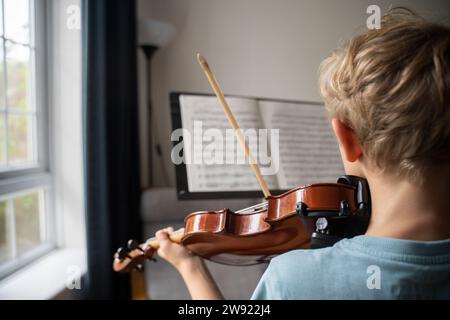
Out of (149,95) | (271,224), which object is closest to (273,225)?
(271,224)

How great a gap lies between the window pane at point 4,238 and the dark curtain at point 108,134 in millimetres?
201

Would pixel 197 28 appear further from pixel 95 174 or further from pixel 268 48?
pixel 95 174

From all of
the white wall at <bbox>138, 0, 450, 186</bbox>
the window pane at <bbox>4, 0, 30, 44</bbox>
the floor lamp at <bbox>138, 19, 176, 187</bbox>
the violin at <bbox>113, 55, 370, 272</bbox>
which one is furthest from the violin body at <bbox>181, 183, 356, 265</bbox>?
the window pane at <bbox>4, 0, 30, 44</bbox>

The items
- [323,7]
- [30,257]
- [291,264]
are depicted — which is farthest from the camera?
[30,257]

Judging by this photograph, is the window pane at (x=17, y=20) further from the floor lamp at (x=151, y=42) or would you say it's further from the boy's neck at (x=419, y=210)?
the boy's neck at (x=419, y=210)

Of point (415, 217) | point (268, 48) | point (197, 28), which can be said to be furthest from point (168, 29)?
point (415, 217)

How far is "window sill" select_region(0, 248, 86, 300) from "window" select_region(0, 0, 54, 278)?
3cm

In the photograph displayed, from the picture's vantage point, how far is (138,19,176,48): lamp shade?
2.60ft

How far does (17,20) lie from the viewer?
70cm

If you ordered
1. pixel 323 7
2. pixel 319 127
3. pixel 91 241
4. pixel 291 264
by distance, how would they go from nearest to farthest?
pixel 291 264, pixel 323 7, pixel 319 127, pixel 91 241

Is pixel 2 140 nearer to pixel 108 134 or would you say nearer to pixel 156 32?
pixel 108 134

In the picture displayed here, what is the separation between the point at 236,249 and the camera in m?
0.70

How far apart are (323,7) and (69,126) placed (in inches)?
28.9

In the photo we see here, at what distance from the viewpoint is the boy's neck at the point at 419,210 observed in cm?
44
